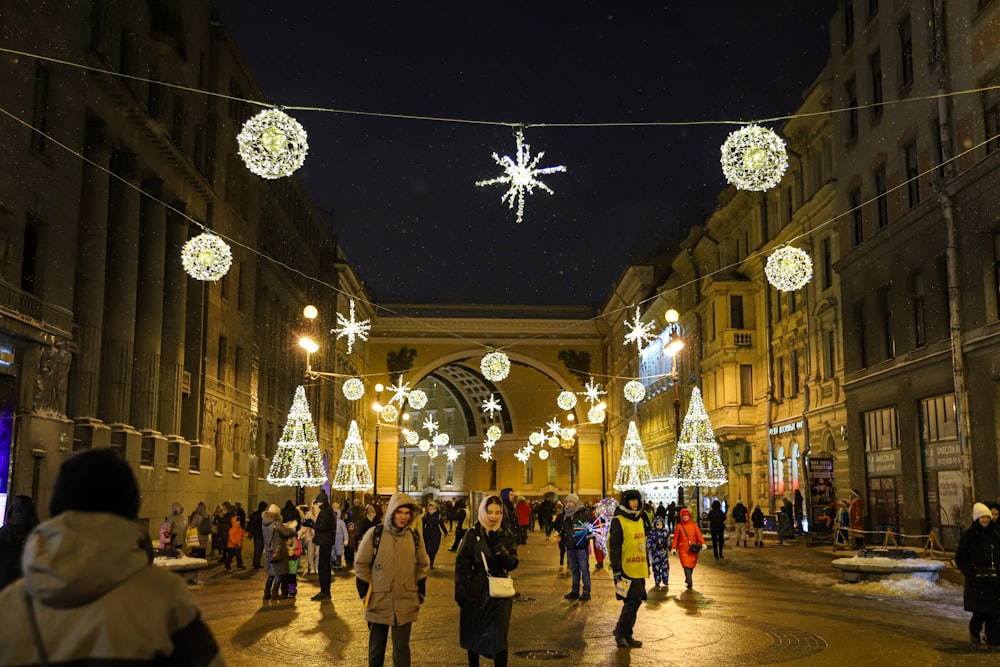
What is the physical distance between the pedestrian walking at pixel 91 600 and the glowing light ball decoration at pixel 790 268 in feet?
70.6

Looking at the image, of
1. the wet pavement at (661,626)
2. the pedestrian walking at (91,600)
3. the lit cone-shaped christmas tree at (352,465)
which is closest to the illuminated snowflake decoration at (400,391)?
the lit cone-shaped christmas tree at (352,465)

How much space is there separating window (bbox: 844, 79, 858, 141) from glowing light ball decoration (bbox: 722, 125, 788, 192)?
14.9 meters

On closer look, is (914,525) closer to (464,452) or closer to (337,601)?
(337,601)

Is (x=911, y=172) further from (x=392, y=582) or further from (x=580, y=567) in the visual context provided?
(x=392, y=582)

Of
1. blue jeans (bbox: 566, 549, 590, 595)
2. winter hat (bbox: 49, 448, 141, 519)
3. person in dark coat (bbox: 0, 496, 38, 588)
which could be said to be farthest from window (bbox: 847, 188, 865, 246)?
winter hat (bbox: 49, 448, 141, 519)

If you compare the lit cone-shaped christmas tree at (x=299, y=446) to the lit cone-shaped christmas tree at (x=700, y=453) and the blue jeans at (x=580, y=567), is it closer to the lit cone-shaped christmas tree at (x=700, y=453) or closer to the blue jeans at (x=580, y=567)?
the lit cone-shaped christmas tree at (x=700, y=453)

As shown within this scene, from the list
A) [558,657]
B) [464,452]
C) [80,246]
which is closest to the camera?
[558,657]

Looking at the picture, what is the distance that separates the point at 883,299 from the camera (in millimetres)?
28266

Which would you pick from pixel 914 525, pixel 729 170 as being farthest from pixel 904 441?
pixel 729 170

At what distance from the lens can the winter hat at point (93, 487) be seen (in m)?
3.16

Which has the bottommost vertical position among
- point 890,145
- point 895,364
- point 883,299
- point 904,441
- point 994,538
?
point 994,538

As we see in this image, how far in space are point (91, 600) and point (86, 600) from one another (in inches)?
0.7

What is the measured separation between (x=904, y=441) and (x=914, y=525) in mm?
2185

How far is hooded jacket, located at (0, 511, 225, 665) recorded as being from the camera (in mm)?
2926
